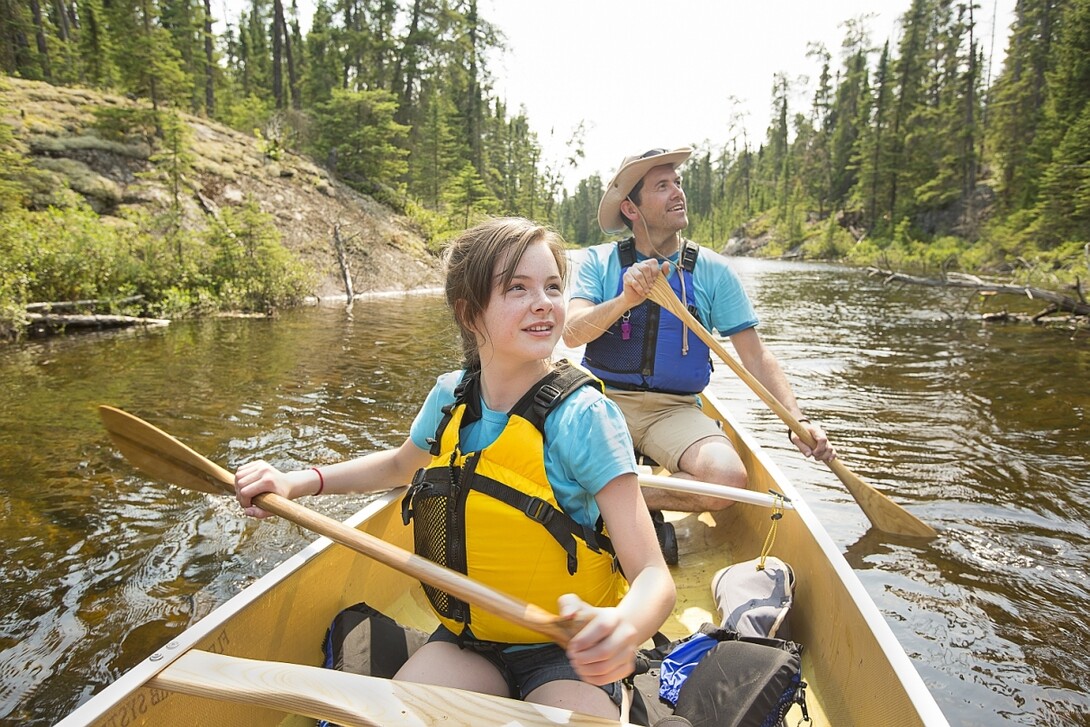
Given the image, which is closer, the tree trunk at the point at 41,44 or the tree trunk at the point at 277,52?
Answer: the tree trunk at the point at 41,44

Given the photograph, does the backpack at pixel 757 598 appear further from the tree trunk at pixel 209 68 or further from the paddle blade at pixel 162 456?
the tree trunk at pixel 209 68

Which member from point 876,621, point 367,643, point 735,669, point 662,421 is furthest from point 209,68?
point 876,621

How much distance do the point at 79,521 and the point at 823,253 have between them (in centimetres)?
4310

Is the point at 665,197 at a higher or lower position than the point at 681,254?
higher

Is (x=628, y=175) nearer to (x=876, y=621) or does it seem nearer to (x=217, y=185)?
(x=876, y=621)

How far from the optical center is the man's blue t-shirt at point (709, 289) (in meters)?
3.25

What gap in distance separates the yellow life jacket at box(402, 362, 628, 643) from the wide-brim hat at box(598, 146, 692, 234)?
1855mm

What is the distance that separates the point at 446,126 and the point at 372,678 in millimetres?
28658

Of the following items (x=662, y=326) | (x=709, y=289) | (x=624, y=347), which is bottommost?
(x=624, y=347)

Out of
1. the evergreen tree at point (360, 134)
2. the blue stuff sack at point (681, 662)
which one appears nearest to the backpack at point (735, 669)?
Answer: the blue stuff sack at point (681, 662)

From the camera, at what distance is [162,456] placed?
2.01 m

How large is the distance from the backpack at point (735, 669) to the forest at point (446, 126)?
360 inches

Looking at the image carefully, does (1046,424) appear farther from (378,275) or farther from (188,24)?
(188,24)

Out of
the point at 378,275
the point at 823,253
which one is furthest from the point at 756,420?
the point at 823,253
